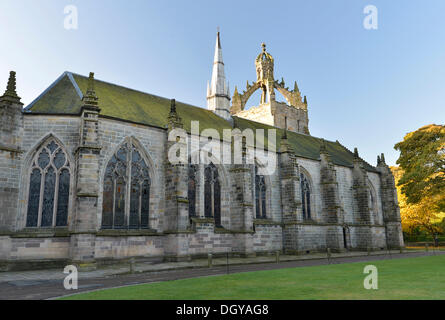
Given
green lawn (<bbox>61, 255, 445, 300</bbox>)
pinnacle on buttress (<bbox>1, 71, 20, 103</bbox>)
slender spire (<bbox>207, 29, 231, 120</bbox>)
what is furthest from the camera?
slender spire (<bbox>207, 29, 231, 120</bbox>)

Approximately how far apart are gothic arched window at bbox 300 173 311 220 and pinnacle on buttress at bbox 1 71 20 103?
76.4 ft

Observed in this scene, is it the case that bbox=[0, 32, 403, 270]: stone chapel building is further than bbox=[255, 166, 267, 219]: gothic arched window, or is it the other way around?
bbox=[255, 166, 267, 219]: gothic arched window

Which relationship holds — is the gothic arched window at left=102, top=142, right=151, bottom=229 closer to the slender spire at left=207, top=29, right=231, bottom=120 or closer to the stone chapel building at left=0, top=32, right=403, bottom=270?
the stone chapel building at left=0, top=32, right=403, bottom=270

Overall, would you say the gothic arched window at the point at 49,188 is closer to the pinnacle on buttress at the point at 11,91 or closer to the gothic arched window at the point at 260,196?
the pinnacle on buttress at the point at 11,91

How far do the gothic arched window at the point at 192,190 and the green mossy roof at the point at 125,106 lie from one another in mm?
3165

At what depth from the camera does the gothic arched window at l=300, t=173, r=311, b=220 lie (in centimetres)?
3129

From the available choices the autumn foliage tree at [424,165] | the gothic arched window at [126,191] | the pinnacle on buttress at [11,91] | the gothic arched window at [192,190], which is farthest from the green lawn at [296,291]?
the pinnacle on buttress at [11,91]

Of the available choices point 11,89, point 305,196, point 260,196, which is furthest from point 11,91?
point 305,196

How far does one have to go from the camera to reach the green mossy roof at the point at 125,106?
2036cm

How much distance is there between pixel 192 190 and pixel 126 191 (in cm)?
478

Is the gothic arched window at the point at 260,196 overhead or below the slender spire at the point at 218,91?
below

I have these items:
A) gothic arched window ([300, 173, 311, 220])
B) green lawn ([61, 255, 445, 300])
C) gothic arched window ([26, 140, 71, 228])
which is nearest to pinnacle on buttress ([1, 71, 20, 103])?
gothic arched window ([26, 140, 71, 228])

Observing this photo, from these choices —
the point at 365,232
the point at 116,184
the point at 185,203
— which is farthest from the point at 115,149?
the point at 365,232
